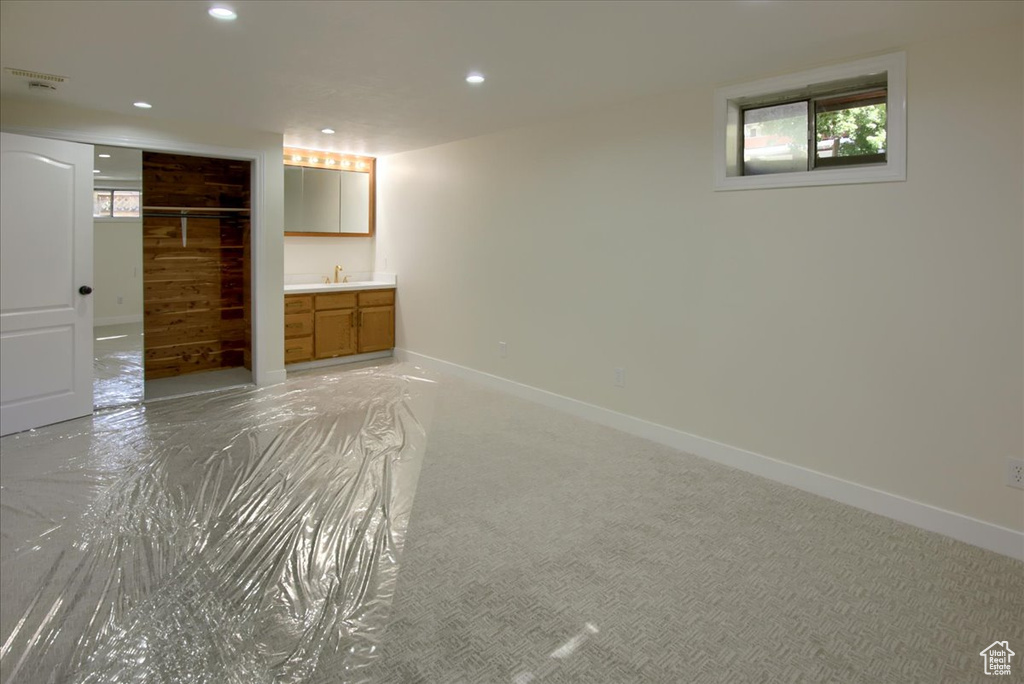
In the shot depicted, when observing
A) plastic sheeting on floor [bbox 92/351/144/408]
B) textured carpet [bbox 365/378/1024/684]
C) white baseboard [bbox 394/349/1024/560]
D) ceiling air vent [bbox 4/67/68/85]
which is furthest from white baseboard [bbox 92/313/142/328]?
white baseboard [bbox 394/349/1024/560]

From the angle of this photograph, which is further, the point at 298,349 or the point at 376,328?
the point at 376,328

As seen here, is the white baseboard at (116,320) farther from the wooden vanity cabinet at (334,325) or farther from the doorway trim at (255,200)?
the wooden vanity cabinet at (334,325)

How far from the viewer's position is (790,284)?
3461 mm

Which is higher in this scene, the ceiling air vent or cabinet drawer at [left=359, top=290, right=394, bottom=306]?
the ceiling air vent

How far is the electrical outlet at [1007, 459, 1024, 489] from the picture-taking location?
8.91 feet

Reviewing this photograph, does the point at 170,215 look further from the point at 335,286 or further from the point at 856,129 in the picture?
the point at 856,129

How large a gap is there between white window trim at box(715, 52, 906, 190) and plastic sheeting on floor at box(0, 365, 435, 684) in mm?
2695

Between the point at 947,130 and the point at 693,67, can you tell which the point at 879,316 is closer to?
the point at 947,130

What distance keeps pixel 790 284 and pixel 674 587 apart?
1923mm

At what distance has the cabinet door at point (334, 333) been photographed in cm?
633

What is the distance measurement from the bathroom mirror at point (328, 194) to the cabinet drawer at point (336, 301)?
0.80m

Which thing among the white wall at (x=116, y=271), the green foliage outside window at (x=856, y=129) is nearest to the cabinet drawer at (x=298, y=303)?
the white wall at (x=116, y=271)

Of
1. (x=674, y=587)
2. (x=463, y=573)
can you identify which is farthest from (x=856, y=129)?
(x=463, y=573)

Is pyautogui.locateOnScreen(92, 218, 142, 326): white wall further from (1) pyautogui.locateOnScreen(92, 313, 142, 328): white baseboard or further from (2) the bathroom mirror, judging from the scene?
(2) the bathroom mirror
